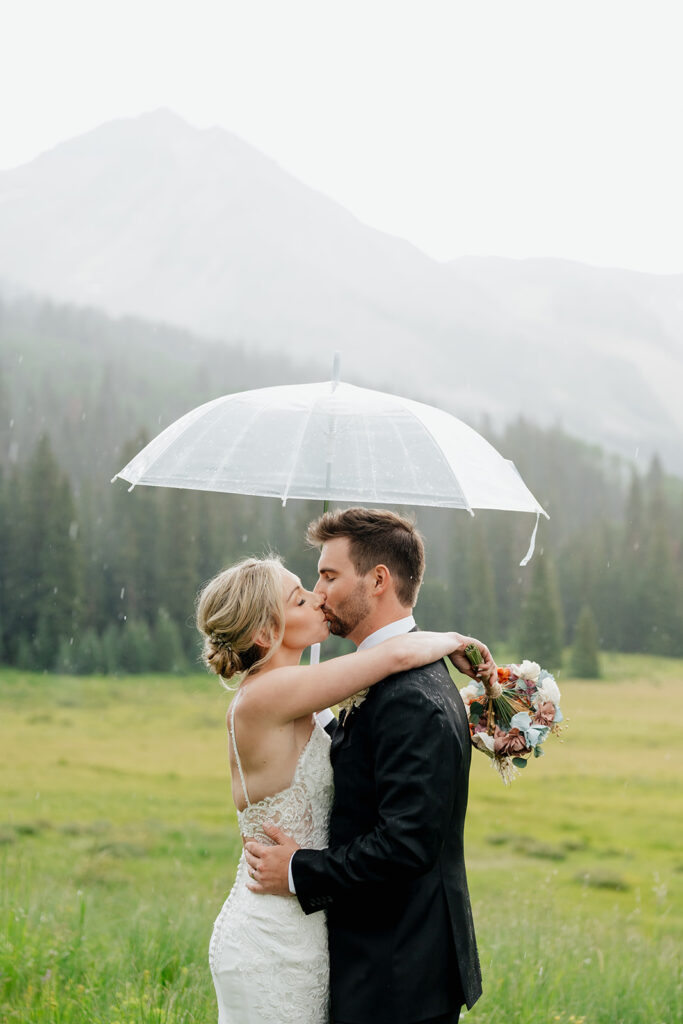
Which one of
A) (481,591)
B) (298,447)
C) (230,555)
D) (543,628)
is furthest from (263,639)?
(230,555)

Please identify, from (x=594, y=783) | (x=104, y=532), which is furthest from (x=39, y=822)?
(x=594, y=783)

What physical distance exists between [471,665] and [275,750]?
58 centimetres

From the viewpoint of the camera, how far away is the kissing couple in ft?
7.04

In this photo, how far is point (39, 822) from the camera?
30.8 metres

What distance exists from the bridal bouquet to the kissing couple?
273 mm

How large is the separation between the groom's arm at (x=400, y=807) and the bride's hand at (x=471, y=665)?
0.29 meters

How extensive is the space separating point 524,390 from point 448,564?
55.2ft

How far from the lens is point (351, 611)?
8.02 ft

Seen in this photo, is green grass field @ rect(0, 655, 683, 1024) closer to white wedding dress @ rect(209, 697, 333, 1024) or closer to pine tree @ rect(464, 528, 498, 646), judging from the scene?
pine tree @ rect(464, 528, 498, 646)

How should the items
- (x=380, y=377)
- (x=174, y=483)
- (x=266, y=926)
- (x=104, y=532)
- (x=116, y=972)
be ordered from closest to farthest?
(x=266, y=926), (x=174, y=483), (x=116, y=972), (x=104, y=532), (x=380, y=377)

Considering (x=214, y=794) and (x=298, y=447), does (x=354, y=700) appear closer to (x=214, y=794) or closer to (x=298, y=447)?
(x=298, y=447)

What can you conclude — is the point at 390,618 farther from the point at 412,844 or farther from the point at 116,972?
the point at 116,972

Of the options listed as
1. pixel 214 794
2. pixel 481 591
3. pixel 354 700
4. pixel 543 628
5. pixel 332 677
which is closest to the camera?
pixel 332 677

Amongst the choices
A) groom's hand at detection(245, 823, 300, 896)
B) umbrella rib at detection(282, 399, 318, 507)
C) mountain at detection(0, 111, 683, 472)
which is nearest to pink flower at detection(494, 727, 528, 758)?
groom's hand at detection(245, 823, 300, 896)
